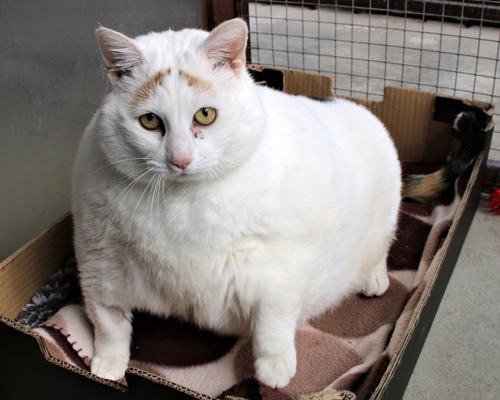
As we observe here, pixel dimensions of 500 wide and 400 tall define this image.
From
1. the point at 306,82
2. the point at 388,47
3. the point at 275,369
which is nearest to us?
the point at 275,369

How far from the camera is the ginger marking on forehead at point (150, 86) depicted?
945mm

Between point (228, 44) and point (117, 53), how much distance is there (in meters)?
0.18

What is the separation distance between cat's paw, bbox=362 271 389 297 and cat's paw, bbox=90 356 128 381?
0.61 metres

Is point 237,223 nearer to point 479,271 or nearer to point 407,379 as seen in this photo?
point 407,379

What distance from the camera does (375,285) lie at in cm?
149

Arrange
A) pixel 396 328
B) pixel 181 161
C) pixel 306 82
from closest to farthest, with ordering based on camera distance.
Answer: pixel 181 161 < pixel 396 328 < pixel 306 82

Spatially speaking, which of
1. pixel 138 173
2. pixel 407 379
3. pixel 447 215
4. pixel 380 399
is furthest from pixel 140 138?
pixel 447 215

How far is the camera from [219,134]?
3.13 feet

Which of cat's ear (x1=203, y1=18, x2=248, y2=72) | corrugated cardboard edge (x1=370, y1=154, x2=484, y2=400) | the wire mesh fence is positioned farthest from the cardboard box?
the wire mesh fence

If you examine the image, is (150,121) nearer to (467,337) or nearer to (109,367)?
(109,367)

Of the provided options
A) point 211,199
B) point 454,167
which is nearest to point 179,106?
point 211,199

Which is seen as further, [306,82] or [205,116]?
[306,82]

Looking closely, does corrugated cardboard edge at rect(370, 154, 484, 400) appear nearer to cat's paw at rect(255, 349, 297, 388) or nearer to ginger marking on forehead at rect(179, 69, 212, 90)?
cat's paw at rect(255, 349, 297, 388)

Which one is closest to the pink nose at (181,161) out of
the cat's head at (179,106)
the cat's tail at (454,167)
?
the cat's head at (179,106)
